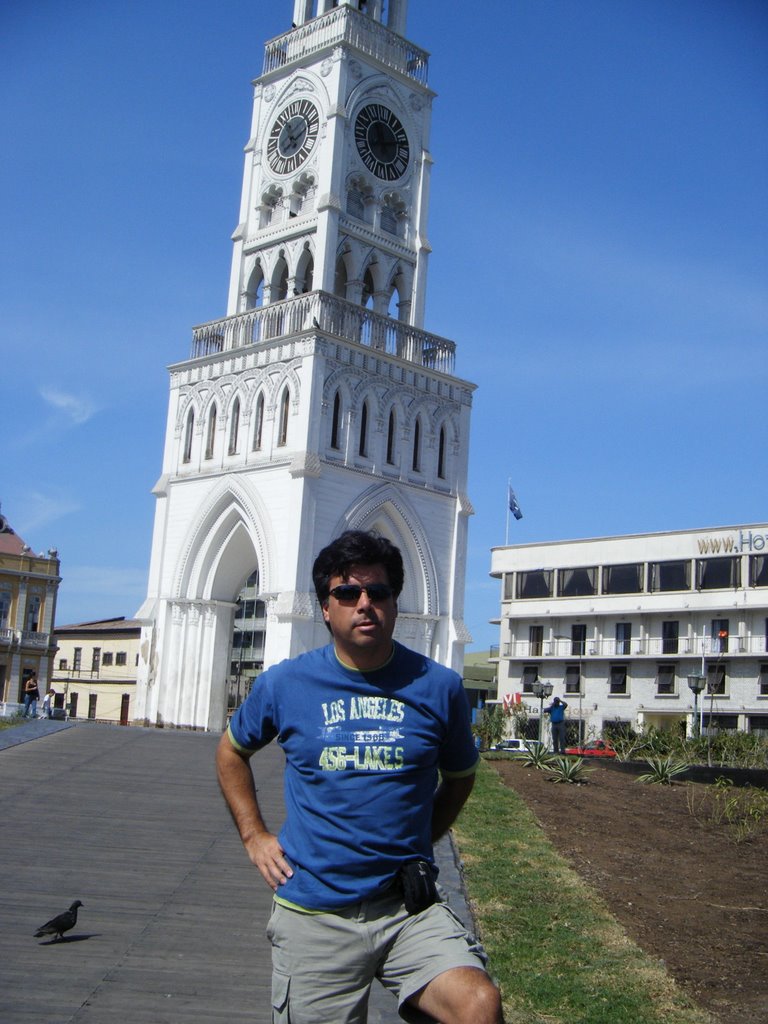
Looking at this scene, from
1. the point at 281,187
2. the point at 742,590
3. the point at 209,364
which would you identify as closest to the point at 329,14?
the point at 281,187

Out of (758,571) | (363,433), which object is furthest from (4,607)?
(758,571)

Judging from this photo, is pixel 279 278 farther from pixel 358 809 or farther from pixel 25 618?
pixel 358 809

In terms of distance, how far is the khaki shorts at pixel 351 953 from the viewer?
420 cm

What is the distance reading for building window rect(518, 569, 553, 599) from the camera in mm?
58656

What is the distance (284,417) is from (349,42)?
11783 millimetres

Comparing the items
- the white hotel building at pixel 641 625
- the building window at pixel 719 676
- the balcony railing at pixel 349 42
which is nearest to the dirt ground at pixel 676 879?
the balcony railing at pixel 349 42

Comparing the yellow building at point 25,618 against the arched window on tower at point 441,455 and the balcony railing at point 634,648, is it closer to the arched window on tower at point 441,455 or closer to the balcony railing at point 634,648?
the balcony railing at point 634,648

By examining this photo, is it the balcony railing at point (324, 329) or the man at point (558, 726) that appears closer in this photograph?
the man at point (558, 726)

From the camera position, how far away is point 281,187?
38.1 meters

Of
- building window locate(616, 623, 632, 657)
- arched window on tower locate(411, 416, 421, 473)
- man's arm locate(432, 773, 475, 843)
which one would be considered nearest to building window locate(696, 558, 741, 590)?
building window locate(616, 623, 632, 657)

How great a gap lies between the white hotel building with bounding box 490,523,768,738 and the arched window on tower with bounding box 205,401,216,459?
21.8m

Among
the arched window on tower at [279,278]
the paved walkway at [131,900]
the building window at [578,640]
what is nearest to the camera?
the paved walkway at [131,900]

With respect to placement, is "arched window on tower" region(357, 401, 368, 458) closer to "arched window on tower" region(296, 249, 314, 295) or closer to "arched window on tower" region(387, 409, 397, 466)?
A: "arched window on tower" region(387, 409, 397, 466)

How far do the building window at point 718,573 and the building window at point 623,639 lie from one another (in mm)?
3963
